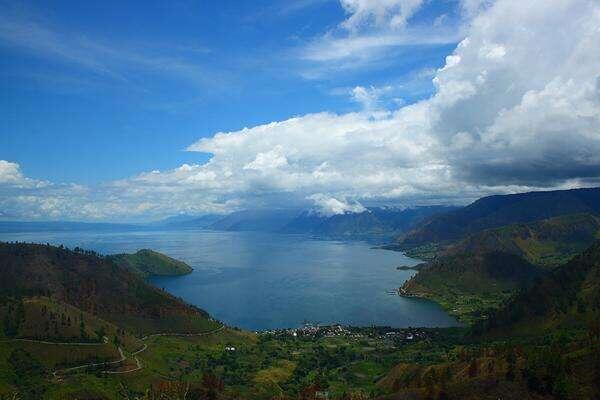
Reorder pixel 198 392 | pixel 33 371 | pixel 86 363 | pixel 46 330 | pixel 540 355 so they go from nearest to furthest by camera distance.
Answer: pixel 540 355 → pixel 198 392 → pixel 33 371 → pixel 86 363 → pixel 46 330

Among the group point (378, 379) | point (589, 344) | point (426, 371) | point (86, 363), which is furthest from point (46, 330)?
point (589, 344)

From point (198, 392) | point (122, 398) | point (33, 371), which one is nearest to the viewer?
point (198, 392)

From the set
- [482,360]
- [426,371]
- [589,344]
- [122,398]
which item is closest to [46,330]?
[122,398]

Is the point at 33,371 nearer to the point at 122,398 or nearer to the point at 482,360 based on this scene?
the point at 122,398

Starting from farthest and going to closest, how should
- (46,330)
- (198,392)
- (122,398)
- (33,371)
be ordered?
(46,330), (33,371), (122,398), (198,392)

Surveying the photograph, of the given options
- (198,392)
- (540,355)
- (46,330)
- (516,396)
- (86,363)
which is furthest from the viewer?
(46,330)

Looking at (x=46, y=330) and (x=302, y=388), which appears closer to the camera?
(x=302, y=388)

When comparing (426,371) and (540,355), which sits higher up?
(540,355)

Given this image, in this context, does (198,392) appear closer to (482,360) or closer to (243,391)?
(243,391)

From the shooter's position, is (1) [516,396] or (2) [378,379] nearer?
(1) [516,396]
